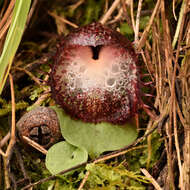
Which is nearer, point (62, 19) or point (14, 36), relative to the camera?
point (14, 36)

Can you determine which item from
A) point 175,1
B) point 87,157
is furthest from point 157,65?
point 87,157

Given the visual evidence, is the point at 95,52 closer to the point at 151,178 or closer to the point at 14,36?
the point at 14,36

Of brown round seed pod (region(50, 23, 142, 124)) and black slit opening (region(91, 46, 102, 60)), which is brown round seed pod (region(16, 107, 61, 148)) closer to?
brown round seed pod (region(50, 23, 142, 124))

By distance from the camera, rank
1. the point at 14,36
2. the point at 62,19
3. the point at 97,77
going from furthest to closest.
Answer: the point at 62,19, the point at 97,77, the point at 14,36

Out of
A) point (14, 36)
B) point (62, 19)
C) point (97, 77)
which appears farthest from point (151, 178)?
point (62, 19)

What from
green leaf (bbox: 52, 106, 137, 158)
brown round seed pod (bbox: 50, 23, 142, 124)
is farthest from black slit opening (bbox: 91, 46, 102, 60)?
green leaf (bbox: 52, 106, 137, 158)

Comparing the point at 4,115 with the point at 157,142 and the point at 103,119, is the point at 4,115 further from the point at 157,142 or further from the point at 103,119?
the point at 157,142
